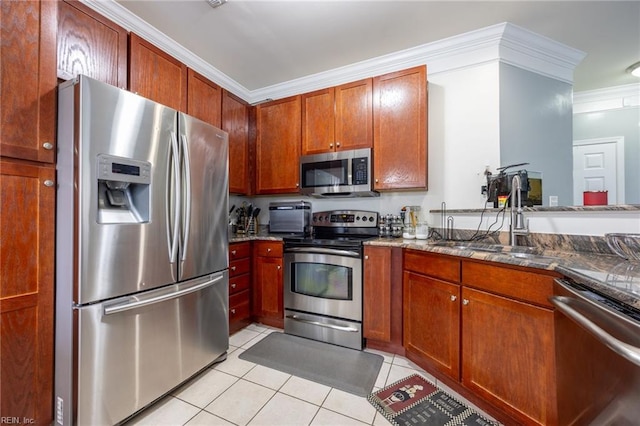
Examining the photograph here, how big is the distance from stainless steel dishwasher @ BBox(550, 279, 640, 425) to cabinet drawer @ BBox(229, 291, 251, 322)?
225cm

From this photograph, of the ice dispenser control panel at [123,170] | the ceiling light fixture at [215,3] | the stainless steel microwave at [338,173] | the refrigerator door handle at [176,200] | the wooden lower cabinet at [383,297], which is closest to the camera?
the ice dispenser control panel at [123,170]

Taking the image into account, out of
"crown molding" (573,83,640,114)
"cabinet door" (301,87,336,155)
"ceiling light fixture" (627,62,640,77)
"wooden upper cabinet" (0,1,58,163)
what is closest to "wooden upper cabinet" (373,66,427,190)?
"cabinet door" (301,87,336,155)

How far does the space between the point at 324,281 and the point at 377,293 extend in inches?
18.6

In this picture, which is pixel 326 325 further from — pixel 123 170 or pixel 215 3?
pixel 215 3

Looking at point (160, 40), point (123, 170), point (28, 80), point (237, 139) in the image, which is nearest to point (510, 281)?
point (123, 170)

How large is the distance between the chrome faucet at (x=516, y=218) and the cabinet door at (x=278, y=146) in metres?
1.85

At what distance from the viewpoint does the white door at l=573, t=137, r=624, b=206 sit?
3.06 meters

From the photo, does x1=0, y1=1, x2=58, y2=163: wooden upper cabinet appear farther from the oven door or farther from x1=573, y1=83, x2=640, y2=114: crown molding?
x1=573, y1=83, x2=640, y2=114: crown molding

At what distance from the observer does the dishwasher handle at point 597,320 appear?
65cm

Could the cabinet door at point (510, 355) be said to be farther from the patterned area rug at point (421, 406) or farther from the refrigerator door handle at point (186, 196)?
the refrigerator door handle at point (186, 196)

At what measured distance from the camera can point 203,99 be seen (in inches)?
94.3

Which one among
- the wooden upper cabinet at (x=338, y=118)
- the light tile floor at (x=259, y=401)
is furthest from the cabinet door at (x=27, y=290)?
the wooden upper cabinet at (x=338, y=118)

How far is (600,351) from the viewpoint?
2.78 ft

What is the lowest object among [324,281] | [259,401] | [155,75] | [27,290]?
[259,401]
